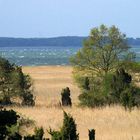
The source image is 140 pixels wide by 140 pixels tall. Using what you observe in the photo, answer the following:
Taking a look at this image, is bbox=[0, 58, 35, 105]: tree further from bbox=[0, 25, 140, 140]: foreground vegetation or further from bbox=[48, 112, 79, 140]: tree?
bbox=[48, 112, 79, 140]: tree

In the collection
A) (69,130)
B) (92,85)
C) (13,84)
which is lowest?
(92,85)

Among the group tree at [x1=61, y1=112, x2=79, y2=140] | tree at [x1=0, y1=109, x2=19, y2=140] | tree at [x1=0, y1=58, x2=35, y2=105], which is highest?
tree at [x1=0, y1=109, x2=19, y2=140]

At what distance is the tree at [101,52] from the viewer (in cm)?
3700

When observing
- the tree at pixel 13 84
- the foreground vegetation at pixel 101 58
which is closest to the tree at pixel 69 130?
the tree at pixel 13 84

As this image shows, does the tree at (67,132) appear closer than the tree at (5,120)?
No

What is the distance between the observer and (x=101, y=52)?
3744cm

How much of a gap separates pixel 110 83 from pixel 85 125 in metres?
8.71

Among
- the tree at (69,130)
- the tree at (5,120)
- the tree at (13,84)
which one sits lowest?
the tree at (13,84)

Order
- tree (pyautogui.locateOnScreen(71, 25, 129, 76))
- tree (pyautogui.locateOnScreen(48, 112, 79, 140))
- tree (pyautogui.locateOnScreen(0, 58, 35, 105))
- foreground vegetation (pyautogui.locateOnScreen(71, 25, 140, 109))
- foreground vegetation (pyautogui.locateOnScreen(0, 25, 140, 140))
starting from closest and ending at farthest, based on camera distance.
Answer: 1. tree (pyautogui.locateOnScreen(48, 112, 79, 140))
2. foreground vegetation (pyautogui.locateOnScreen(0, 25, 140, 140))
3. tree (pyautogui.locateOnScreen(0, 58, 35, 105))
4. foreground vegetation (pyautogui.locateOnScreen(71, 25, 140, 109))
5. tree (pyautogui.locateOnScreen(71, 25, 129, 76))

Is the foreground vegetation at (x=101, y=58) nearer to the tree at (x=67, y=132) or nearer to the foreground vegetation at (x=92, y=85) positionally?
the foreground vegetation at (x=92, y=85)

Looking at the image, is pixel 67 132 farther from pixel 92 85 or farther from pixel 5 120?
pixel 92 85

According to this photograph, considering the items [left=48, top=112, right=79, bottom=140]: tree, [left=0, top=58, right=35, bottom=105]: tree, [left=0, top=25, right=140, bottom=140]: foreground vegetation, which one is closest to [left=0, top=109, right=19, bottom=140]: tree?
[left=0, top=25, right=140, bottom=140]: foreground vegetation

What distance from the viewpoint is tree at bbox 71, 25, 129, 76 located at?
37.0 metres

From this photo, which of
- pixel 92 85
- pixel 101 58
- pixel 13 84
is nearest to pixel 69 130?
pixel 13 84
